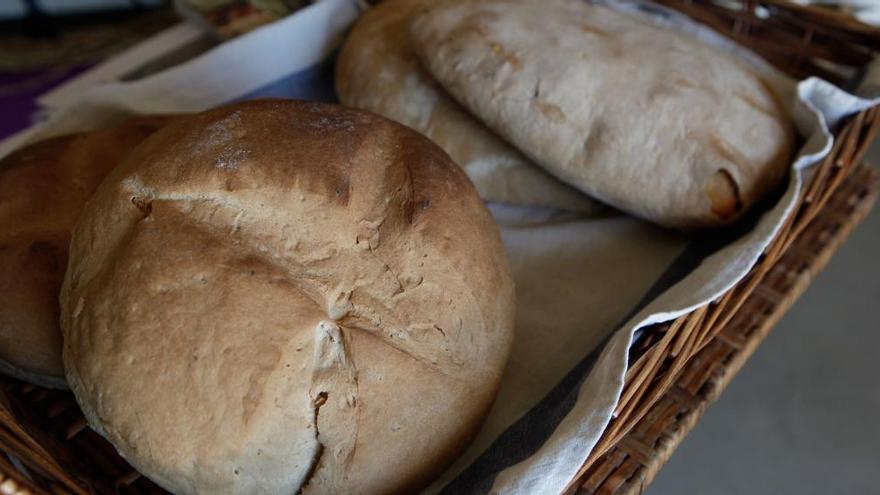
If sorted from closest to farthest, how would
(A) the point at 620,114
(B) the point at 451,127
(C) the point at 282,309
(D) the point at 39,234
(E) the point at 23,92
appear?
(C) the point at 282,309 < (D) the point at 39,234 < (A) the point at 620,114 < (B) the point at 451,127 < (E) the point at 23,92

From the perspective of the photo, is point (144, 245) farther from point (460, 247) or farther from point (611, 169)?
point (611, 169)

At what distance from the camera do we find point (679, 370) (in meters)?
Answer: 0.89

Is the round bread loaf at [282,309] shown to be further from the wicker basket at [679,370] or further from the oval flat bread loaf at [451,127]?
the oval flat bread loaf at [451,127]

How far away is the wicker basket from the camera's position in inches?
29.6

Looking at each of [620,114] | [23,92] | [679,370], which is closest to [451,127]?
[620,114]

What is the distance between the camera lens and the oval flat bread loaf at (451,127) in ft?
3.76

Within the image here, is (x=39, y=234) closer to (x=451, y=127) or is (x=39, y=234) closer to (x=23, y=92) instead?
(x=451, y=127)

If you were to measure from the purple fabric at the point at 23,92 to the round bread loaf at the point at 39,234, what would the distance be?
0.92m

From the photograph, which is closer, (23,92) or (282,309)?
(282,309)

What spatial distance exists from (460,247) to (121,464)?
0.43 metres

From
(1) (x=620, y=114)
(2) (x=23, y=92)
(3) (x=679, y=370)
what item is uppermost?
(1) (x=620, y=114)

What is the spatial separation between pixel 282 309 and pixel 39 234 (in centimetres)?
35

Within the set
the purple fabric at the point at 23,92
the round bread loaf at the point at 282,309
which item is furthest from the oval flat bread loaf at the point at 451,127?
the purple fabric at the point at 23,92

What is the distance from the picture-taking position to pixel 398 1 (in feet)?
4.29
